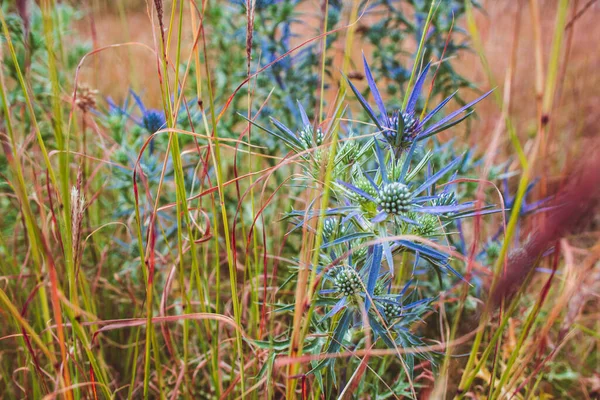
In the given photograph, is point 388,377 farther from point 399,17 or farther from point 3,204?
point 3,204

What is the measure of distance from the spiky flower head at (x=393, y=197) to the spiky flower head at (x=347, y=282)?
0.45ft

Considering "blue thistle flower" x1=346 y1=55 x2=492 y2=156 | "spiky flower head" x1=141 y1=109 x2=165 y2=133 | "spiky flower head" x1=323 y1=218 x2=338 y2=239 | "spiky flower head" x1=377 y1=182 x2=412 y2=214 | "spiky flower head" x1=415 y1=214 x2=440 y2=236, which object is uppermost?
"blue thistle flower" x1=346 y1=55 x2=492 y2=156

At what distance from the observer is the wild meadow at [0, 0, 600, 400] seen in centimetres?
80

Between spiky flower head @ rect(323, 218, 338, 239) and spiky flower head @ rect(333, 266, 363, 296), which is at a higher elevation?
spiky flower head @ rect(323, 218, 338, 239)

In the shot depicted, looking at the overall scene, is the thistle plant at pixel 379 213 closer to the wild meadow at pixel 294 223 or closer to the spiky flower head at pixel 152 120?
the wild meadow at pixel 294 223

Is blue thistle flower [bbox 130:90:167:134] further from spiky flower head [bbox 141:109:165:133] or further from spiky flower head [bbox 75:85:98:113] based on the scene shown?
spiky flower head [bbox 75:85:98:113]

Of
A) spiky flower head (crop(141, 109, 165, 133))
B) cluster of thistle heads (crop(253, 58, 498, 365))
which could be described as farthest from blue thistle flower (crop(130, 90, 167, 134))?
cluster of thistle heads (crop(253, 58, 498, 365))

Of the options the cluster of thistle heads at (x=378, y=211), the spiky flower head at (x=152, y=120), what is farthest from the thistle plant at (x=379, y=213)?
the spiky flower head at (x=152, y=120)

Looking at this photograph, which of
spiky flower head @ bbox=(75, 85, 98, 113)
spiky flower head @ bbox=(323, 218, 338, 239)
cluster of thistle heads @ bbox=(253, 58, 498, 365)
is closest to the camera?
cluster of thistle heads @ bbox=(253, 58, 498, 365)

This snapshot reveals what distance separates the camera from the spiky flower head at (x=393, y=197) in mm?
810

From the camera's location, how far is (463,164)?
1438mm

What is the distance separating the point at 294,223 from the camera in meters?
0.91

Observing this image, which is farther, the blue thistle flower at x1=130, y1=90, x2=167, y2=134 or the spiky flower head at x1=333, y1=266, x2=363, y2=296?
the blue thistle flower at x1=130, y1=90, x2=167, y2=134

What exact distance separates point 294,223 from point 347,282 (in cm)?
15
